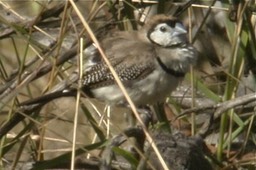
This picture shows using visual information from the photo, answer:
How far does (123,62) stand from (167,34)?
271 mm

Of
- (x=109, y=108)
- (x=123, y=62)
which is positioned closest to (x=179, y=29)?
(x=123, y=62)

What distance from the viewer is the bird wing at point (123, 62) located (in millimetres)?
4699

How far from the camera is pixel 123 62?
4754 mm

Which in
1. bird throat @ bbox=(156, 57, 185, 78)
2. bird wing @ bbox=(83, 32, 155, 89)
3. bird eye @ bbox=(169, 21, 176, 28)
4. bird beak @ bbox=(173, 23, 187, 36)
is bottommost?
bird throat @ bbox=(156, 57, 185, 78)

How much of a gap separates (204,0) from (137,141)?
120cm

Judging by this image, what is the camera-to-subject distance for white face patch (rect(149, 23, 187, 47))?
4.70 meters

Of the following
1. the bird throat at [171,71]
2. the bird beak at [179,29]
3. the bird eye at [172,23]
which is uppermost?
the bird eye at [172,23]

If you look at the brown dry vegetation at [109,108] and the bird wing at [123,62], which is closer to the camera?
the brown dry vegetation at [109,108]

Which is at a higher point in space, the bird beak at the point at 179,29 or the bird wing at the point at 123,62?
the bird beak at the point at 179,29

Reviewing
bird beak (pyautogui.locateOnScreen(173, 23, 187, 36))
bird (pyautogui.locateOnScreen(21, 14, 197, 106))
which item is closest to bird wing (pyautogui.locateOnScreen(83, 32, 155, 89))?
bird (pyautogui.locateOnScreen(21, 14, 197, 106))

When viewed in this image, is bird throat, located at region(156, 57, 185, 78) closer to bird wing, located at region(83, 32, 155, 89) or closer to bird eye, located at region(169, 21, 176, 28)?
bird wing, located at region(83, 32, 155, 89)

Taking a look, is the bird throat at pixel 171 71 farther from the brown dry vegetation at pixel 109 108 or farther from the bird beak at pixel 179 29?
the bird beak at pixel 179 29

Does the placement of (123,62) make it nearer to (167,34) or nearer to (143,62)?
(143,62)

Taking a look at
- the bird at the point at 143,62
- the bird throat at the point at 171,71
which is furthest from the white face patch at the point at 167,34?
the bird throat at the point at 171,71
